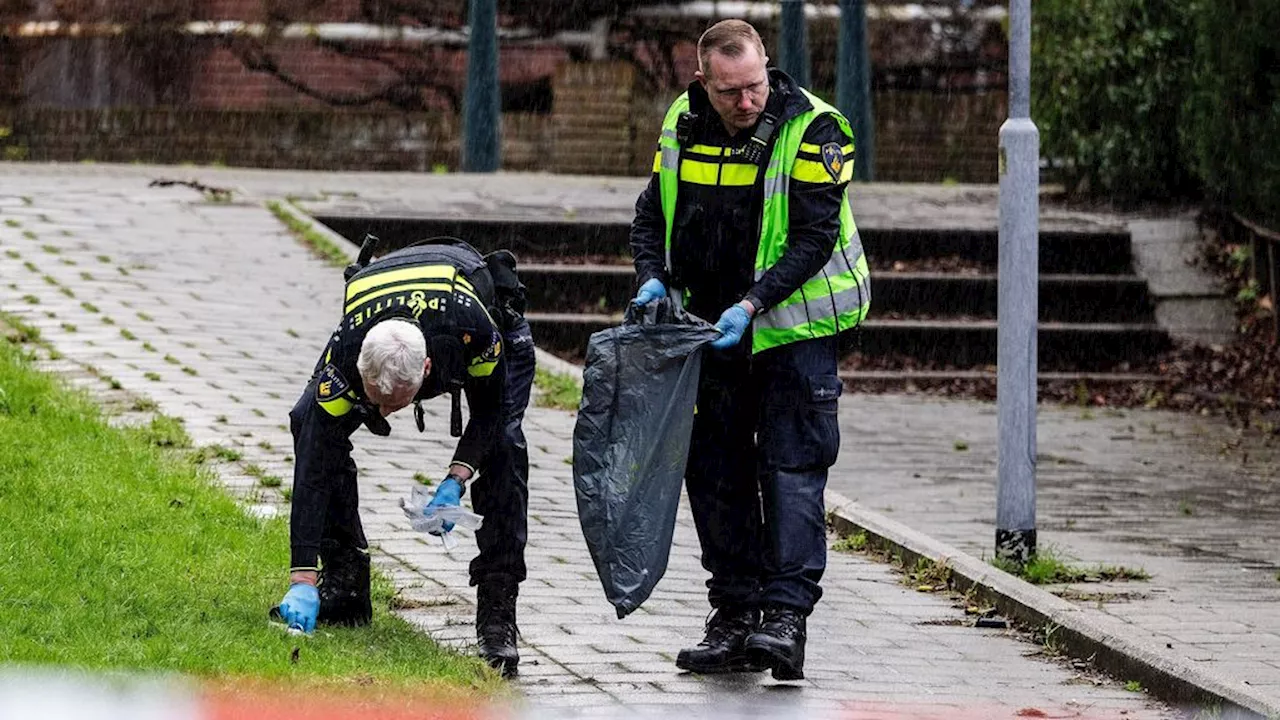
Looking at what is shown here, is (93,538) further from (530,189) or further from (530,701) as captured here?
(530,189)

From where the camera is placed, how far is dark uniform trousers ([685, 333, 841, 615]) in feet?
20.9

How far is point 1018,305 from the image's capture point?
26.8 ft

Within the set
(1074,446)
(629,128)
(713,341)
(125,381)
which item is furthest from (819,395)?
(629,128)

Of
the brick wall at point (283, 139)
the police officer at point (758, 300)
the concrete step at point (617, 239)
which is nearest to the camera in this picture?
the police officer at point (758, 300)

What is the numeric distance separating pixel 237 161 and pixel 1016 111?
1472 centimetres

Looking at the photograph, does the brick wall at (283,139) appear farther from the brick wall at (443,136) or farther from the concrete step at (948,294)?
the concrete step at (948,294)

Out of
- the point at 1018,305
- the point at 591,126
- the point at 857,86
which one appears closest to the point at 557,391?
the point at 1018,305

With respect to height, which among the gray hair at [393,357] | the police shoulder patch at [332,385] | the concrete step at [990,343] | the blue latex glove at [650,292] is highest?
the blue latex glove at [650,292]

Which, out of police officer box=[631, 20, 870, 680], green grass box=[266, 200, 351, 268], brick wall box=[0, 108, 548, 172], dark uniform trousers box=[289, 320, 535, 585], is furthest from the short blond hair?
brick wall box=[0, 108, 548, 172]

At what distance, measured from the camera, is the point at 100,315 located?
11.8 m

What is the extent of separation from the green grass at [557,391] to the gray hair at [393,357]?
17.3ft

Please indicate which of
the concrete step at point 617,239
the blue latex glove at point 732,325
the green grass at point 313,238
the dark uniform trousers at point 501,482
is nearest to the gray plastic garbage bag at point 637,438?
the blue latex glove at point 732,325

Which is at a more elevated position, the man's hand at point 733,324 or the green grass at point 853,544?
the man's hand at point 733,324

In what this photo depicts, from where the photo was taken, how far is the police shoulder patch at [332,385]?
5.86 meters
